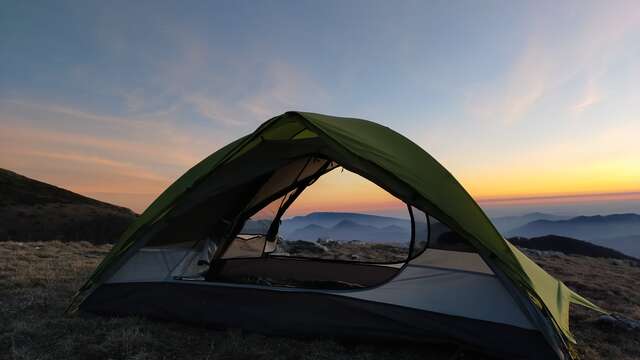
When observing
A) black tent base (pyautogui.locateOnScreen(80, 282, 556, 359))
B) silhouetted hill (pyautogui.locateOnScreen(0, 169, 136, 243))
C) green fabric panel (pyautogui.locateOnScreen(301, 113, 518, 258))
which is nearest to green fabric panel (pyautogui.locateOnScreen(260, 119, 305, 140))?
green fabric panel (pyautogui.locateOnScreen(301, 113, 518, 258))

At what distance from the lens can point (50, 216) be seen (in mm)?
48312

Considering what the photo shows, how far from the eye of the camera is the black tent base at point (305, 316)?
167 inches

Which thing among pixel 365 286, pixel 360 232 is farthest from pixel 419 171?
pixel 360 232

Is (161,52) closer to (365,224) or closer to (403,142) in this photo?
(365,224)

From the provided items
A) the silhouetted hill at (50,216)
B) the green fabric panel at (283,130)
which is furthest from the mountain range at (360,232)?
the silhouetted hill at (50,216)

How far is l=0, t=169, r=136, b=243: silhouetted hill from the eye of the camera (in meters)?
42.0

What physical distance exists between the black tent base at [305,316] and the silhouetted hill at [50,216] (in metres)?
38.9

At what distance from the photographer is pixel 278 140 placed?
5578 millimetres

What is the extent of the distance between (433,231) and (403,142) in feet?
4.08

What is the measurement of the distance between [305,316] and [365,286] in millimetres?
975

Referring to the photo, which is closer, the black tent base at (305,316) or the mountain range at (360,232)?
the black tent base at (305,316)

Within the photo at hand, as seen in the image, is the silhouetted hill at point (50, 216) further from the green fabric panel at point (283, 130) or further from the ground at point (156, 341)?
the green fabric panel at point (283, 130)

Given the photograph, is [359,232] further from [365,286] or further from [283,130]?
[283,130]

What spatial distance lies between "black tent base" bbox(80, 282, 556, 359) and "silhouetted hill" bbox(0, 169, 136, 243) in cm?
3891
